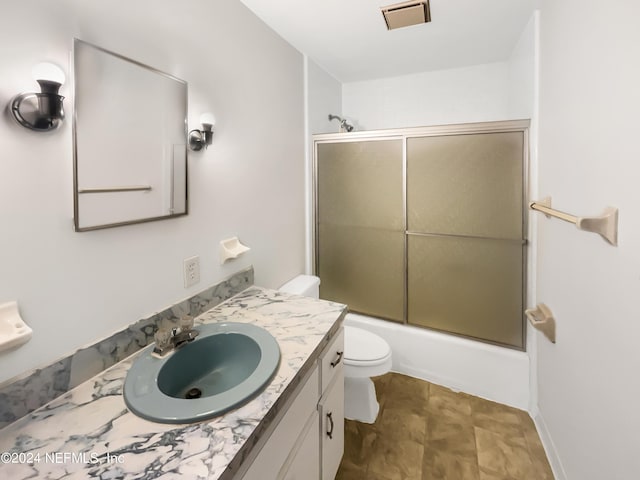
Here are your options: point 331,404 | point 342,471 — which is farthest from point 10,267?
point 342,471

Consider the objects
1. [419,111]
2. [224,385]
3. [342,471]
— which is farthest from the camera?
[419,111]

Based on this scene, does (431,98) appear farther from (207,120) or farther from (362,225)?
(207,120)

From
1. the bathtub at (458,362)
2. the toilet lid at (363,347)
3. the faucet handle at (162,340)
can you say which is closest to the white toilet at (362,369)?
the toilet lid at (363,347)

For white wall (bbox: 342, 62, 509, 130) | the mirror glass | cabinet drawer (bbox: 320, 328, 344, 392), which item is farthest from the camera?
white wall (bbox: 342, 62, 509, 130)

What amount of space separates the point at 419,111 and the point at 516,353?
2006 mm

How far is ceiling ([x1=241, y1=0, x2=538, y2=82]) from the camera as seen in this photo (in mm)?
1647

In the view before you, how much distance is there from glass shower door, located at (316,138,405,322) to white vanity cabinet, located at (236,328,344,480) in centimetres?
103

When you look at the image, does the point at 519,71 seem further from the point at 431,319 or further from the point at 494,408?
the point at 494,408

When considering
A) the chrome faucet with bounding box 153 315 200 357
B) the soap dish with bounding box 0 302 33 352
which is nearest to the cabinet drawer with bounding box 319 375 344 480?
the chrome faucet with bounding box 153 315 200 357

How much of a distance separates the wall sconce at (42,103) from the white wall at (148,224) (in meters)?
0.02

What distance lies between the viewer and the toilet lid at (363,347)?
1.75 m

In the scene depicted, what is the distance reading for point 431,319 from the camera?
2.22 m

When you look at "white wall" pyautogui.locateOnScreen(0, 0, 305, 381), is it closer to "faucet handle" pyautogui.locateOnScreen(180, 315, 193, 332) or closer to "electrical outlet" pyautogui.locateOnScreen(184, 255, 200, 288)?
"electrical outlet" pyautogui.locateOnScreen(184, 255, 200, 288)

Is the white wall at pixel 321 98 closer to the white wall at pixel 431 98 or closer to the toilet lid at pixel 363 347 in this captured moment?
the white wall at pixel 431 98
